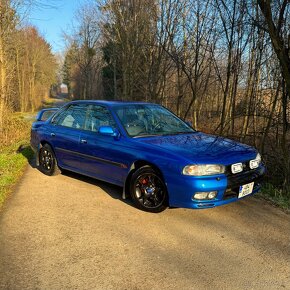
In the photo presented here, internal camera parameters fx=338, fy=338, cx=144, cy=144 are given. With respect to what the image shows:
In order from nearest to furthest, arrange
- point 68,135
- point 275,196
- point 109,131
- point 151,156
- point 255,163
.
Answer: point 151,156
point 255,163
point 109,131
point 275,196
point 68,135

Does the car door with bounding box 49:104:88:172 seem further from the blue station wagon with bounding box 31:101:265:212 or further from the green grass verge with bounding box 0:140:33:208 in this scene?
the green grass verge with bounding box 0:140:33:208

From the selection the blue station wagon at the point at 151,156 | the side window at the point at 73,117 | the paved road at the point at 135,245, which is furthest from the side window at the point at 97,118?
the paved road at the point at 135,245

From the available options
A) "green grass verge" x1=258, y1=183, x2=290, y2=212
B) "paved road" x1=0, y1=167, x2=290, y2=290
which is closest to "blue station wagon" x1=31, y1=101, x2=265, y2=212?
"paved road" x1=0, y1=167, x2=290, y2=290

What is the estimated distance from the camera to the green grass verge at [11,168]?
594cm

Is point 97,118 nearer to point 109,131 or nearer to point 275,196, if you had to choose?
point 109,131

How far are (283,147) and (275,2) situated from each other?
9.33 ft

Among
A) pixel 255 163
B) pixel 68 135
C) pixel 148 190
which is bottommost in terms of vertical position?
pixel 148 190

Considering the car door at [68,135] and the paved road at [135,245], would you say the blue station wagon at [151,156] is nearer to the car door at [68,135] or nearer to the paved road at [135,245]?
the car door at [68,135]

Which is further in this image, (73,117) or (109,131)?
(73,117)

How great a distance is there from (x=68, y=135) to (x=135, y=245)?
9.98 ft

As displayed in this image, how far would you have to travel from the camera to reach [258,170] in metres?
4.95

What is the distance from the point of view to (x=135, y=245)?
3807 mm

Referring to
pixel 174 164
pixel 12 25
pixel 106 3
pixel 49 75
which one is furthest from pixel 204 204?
pixel 49 75

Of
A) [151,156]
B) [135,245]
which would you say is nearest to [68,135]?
[151,156]
